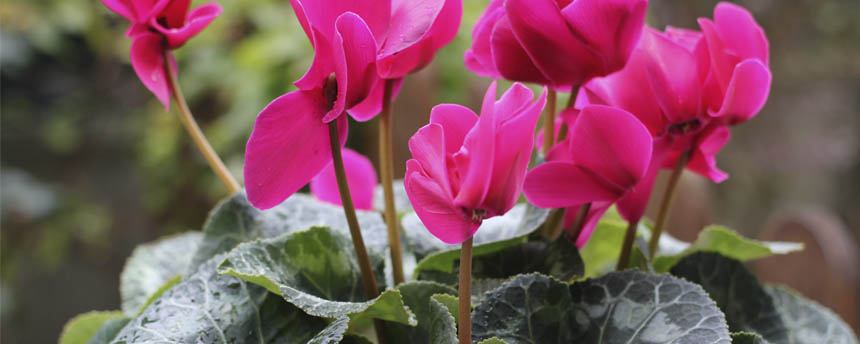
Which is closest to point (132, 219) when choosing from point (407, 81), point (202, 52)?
point (202, 52)

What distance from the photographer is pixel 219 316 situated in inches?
13.2

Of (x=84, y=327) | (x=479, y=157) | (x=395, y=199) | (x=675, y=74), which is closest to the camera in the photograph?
(x=479, y=157)

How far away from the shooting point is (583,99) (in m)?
0.36

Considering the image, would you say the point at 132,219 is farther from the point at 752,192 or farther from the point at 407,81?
the point at 752,192

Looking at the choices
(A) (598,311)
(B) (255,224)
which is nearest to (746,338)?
(A) (598,311)

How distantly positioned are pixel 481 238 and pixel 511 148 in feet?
0.64

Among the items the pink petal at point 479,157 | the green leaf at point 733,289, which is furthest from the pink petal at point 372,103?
the green leaf at point 733,289

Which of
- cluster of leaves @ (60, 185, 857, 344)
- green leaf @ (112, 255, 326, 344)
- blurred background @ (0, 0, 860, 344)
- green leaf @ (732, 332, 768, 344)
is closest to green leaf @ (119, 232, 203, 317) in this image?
cluster of leaves @ (60, 185, 857, 344)

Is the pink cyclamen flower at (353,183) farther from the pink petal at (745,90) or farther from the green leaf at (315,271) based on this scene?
the pink petal at (745,90)

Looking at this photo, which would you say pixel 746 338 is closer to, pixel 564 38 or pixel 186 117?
pixel 564 38

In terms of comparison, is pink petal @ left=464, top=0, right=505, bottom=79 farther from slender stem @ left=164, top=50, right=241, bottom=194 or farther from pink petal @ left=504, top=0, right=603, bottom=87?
slender stem @ left=164, top=50, right=241, bottom=194

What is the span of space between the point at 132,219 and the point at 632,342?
2633mm

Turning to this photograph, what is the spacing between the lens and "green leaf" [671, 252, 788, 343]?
1.37ft

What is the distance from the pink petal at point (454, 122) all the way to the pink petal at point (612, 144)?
53 mm
